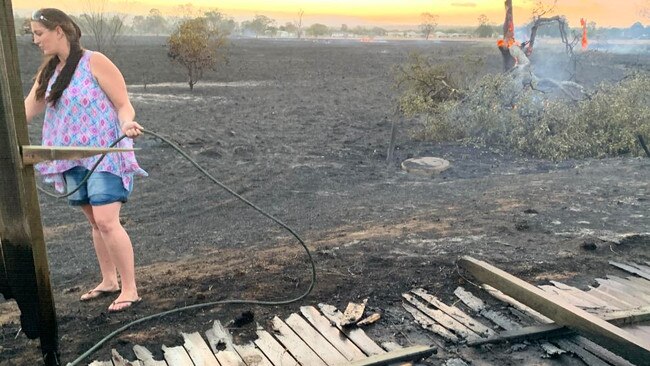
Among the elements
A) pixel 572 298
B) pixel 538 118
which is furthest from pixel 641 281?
pixel 538 118

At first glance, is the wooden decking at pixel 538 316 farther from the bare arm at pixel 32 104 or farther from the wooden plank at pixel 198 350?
the bare arm at pixel 32 104

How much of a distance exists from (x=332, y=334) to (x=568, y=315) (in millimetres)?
1439

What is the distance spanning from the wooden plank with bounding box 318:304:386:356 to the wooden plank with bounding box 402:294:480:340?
55cm

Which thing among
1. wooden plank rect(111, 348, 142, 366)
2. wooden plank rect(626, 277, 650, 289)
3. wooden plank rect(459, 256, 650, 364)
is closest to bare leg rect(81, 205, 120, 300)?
wooden plank rect(111, 348, 142, 366)

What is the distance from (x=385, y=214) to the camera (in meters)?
7.15

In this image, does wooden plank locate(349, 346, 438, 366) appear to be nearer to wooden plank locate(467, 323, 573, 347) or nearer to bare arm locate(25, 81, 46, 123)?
wooden plank locate(467, 323, 573, 347)

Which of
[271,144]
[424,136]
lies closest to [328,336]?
[271,144]

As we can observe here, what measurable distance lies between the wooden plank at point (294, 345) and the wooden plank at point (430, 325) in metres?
0.80

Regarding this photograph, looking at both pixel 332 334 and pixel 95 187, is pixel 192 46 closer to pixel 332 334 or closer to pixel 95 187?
pixel 95 187

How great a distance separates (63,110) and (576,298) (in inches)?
145

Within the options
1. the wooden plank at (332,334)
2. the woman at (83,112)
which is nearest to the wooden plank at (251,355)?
the wooden plank at (332,334)

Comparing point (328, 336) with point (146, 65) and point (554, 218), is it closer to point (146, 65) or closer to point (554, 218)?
point (554, 218)

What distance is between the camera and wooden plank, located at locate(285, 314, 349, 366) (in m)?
3.25

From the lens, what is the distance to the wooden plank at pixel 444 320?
3.57m
